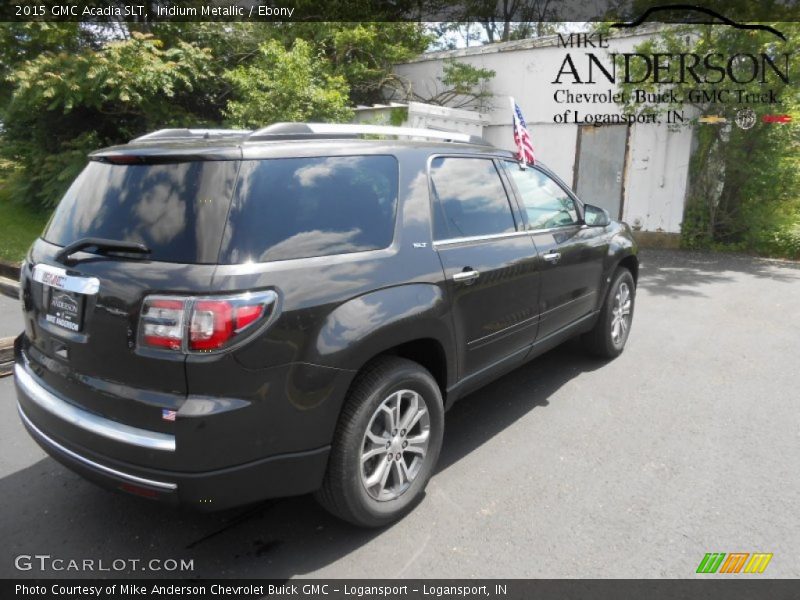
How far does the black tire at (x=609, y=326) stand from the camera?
478 cm

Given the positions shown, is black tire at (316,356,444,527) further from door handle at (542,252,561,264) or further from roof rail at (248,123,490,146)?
door handle at (542,252,561,264)

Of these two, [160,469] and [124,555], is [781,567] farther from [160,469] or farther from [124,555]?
[124,555]

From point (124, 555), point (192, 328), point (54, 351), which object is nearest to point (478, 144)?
point (192, 328)

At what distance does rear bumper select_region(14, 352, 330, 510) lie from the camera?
2158 mm

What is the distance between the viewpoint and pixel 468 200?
10.9 ft

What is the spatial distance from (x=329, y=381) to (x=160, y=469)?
71cm

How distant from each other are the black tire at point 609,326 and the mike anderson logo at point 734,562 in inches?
94.2

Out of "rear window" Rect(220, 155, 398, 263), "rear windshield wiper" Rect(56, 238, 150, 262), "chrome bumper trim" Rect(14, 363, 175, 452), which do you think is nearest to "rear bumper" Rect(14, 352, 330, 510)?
"chrome bumper trim" Rect(14, 363, 175, 452)

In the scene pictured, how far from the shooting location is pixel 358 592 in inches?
94.3

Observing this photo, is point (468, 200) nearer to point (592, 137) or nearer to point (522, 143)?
point (522, 143)

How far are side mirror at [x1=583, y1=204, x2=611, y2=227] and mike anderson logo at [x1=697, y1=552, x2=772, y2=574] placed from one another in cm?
250

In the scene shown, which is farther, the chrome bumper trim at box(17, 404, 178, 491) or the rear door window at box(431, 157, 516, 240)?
the rear door window at box(431, 157, 516, 240)

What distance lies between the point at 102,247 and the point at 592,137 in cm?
1123

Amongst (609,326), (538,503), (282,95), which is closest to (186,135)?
(538,503)
